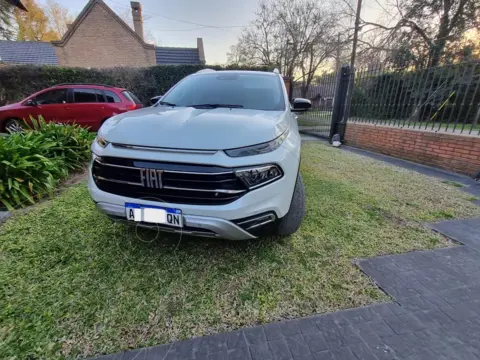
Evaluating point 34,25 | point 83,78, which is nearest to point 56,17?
point 34,25

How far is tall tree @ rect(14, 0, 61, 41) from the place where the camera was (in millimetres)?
28625

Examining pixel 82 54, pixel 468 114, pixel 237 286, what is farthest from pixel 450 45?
pixel 82 54

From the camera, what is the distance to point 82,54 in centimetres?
1669

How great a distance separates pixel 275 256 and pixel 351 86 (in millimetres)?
6906

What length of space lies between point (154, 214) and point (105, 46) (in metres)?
19.9

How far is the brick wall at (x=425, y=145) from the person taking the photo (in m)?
4.37

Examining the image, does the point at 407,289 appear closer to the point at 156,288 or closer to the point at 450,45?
the point at 156,288

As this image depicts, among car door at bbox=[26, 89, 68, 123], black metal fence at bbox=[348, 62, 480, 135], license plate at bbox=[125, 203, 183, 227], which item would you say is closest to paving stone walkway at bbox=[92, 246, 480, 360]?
license plate at bbox=[125, 203, 183, 227]

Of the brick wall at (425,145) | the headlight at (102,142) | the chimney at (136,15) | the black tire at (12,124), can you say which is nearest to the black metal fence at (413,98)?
the brick wall at (425,145)

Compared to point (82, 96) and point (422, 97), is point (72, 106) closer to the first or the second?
point (82, 96)

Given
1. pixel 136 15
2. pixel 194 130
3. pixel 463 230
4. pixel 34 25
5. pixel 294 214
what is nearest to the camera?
pixel 194 130

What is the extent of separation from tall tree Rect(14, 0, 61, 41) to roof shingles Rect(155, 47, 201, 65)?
23.8 meters

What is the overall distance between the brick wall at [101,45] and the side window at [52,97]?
11.3m

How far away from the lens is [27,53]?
19.4 meters
